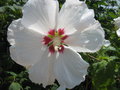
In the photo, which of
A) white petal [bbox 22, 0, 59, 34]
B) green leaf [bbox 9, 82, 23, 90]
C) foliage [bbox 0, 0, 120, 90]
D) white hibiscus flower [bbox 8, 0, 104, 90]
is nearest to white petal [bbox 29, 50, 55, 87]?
white hibiscus flower [bbox 8, 0, 104, 90]

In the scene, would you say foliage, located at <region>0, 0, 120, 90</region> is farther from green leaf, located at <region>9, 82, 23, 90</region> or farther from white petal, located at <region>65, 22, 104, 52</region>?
white petal, located at <region>65, 22, 104, 52</region>

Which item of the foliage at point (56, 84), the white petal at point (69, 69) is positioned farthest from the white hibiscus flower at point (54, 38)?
the foliage at point (56, 84)

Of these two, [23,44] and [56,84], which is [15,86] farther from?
[23,44]

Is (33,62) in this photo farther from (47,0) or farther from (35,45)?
(47,0)

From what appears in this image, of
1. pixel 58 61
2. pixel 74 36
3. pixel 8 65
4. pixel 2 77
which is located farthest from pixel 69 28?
pixel 2 77

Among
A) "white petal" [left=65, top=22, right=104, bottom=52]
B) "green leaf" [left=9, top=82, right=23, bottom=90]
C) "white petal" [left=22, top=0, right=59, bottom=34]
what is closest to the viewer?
"white petal" [left=22, top=0, right=59, bottom=34]

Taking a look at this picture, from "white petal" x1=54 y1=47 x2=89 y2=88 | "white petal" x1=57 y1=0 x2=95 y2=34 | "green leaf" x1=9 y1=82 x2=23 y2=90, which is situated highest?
"white petal" x1=57 y1=0 x2=95 y2=34

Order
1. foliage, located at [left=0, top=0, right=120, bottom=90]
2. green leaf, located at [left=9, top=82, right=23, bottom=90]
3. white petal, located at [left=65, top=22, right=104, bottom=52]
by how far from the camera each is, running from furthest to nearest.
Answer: green leaf, located at [left=9, top=82, right=23, bottom=90], foliage, located at [left=0, top=0, right=120, bottom=90], white petal, located at [left=65, top=22, right=104, bottom=52]

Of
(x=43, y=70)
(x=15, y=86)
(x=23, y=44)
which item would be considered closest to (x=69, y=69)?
(x=43, y=70)
